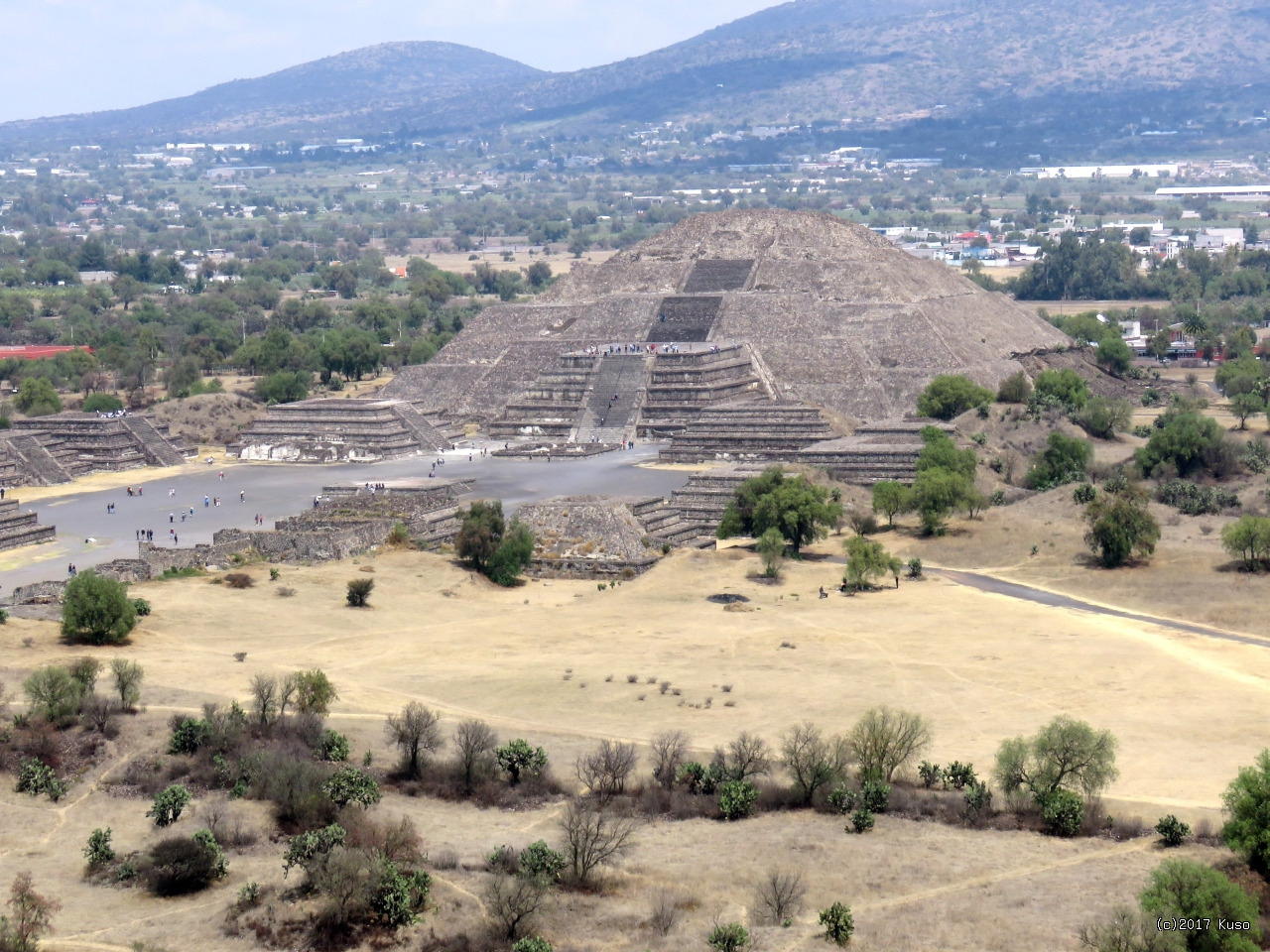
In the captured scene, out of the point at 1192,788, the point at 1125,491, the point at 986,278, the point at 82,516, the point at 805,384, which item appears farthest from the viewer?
the point at 986,278

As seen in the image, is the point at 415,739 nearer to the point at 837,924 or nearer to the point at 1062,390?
the point at 837,924

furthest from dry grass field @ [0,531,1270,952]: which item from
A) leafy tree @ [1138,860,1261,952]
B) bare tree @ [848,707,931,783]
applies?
bare tree @ [848,707,931,783]

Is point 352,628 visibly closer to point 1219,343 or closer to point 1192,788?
point 1192,788

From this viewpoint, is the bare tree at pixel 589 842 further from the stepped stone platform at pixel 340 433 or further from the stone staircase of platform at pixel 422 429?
A: the stone staircase of platform at pixel 422 429

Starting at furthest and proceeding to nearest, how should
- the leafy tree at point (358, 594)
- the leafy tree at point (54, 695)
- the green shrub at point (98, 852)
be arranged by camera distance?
the leafy tree at point (358, 594) → the leafy tree at point (54, 695) → the green shrub at point (98, 852)

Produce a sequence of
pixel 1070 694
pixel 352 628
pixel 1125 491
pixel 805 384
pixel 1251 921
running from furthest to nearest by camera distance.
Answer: pixel 805 384, pixel 1125 491, pixel 352 628, pixel 1070 694, pixel 1251 921

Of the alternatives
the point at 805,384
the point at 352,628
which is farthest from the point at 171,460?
the point at 352,628

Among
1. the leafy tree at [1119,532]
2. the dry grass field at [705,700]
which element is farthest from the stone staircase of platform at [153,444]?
the leafy tree at [1119,532]

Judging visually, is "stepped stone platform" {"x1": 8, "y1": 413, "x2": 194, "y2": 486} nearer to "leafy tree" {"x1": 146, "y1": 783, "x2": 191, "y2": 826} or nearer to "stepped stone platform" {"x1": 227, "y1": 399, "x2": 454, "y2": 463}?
"stepped stone platform" {"x1": 227, "y1": 399, "x2": 454, "y2": 463}
